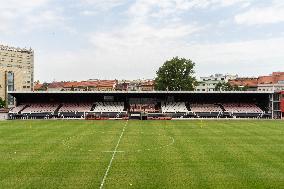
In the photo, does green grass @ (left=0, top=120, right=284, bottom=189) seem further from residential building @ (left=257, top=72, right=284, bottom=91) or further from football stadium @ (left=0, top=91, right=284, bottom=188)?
residential building @ (left=257, top=72, right=284, bottom=91)

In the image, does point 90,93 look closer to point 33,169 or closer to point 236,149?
point 236,149

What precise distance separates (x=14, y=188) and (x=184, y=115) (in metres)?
54.6

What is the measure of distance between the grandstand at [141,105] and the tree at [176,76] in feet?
121

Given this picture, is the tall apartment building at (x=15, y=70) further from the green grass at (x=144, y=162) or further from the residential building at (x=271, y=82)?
the green grass at (x=144, y=162)

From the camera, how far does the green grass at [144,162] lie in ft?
60.7

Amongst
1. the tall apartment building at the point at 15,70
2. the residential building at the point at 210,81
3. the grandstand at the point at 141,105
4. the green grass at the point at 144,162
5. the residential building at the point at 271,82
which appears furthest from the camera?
the residential building at the point at 210,81

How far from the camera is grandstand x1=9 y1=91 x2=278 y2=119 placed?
7006cm

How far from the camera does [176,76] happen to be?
113750mm

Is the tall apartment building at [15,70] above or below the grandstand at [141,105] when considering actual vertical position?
above

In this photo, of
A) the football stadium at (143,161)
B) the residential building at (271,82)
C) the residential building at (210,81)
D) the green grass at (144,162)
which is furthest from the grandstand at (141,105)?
the residential building at (210,81)

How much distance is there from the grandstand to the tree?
36.9m

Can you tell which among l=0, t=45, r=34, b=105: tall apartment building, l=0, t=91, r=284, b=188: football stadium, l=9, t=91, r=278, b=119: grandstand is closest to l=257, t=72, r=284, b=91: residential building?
l=9, t=91, r=278, b=119: grandstand

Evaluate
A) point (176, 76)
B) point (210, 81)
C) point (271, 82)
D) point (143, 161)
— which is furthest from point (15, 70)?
point (143, 161)

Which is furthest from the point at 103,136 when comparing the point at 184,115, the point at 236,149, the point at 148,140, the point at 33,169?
the point at 184,115
